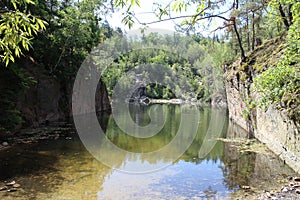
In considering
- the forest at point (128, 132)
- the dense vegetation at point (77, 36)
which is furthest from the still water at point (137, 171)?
the dense vegetation at point (77, 36)

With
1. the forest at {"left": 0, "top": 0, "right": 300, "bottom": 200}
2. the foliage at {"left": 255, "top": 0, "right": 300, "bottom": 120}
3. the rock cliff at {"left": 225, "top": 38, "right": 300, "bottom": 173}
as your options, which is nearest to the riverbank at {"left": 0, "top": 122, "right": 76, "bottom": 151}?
the forest at {"left": 0, "top": 0, "right": 300, "bottom": 200}

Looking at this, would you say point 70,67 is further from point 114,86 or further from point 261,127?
point 114,86

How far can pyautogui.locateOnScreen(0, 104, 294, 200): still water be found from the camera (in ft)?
26.7

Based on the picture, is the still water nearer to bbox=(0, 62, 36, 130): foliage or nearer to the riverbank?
the riverbank

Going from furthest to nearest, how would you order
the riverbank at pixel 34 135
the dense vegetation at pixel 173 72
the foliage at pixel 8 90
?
the dense vegetation at pixel 173 72
the riverbank at pixel 34 135
the foliage at pixel 8 90

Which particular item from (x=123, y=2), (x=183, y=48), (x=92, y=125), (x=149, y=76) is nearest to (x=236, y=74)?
(x=92, y=125)

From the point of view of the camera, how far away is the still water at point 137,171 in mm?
8141

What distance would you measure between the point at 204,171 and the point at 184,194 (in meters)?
2.72

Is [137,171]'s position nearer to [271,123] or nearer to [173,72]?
[271,123]

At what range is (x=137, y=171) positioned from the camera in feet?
34.6

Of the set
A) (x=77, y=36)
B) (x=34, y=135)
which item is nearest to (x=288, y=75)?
(x=34, y=135)

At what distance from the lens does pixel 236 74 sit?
2170cm

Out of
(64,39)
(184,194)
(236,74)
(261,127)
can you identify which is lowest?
(184,194)

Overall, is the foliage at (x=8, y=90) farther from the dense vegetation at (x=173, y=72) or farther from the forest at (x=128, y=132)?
the dense vegetation at (x=173, y=72)
